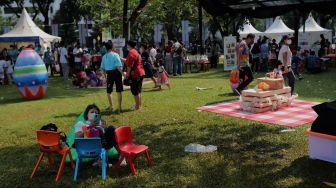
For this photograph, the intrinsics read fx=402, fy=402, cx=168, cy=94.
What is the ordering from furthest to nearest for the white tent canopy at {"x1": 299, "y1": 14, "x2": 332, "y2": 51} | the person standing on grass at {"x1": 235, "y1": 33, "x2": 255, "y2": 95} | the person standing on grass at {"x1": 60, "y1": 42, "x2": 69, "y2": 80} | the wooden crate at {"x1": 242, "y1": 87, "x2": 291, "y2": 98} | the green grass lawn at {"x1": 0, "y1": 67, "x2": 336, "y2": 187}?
the white tent canopy at {"x1": 299, "y1": 14, "x2": 332, "y2": 51} < the person standing on grass at {"x1": 60, "y1": 42, "x2": 69, "y2": 80} < the person standing on grass at {"x1": 235, "y1": 33, "x2": 255, "y2": 95} < the wooden crate at {"x1": 242, "y1": 87, "x2": 291, "y2": 98} < the green grass lawn at {"x1": 0, "y1": 67, "x2": 336, "y2": 187}

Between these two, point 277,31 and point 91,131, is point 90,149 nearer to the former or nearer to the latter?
point 91,131

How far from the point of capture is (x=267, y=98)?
966 cm

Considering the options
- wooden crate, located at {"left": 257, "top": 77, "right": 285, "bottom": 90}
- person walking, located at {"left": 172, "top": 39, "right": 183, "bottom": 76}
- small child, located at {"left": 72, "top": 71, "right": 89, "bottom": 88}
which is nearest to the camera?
wooden crate, located at {"left": 257, "top": 77, "right": 285, "bottom": 90}

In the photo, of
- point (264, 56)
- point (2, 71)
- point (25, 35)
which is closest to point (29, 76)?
point (2, 71)

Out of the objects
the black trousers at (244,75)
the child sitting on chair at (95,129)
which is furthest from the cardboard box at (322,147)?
the black trousers at (244,75)

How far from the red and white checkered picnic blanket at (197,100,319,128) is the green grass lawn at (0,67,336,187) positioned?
1.18ft

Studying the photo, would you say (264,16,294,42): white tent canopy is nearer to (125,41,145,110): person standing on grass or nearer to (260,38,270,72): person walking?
(260,38,270,72): person walking

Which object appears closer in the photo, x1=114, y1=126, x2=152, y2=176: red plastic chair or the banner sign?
x1=114, y1=126, x2=152, y2=176: red plastic chair

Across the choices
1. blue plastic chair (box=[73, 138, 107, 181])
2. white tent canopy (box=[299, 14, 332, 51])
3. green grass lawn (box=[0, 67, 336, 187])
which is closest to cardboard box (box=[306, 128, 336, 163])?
green grass lawn (box=[0, 67, 336, 187])

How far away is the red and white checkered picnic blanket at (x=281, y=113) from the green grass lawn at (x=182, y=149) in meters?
0.36

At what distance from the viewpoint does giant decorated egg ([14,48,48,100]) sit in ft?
44.3

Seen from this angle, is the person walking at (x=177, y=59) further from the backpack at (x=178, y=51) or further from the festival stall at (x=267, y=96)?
the festival stall at (x=267, y=96)

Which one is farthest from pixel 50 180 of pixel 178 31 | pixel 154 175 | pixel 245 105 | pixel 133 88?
pixel 178 31

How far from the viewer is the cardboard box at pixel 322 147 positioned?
528 centimetres
